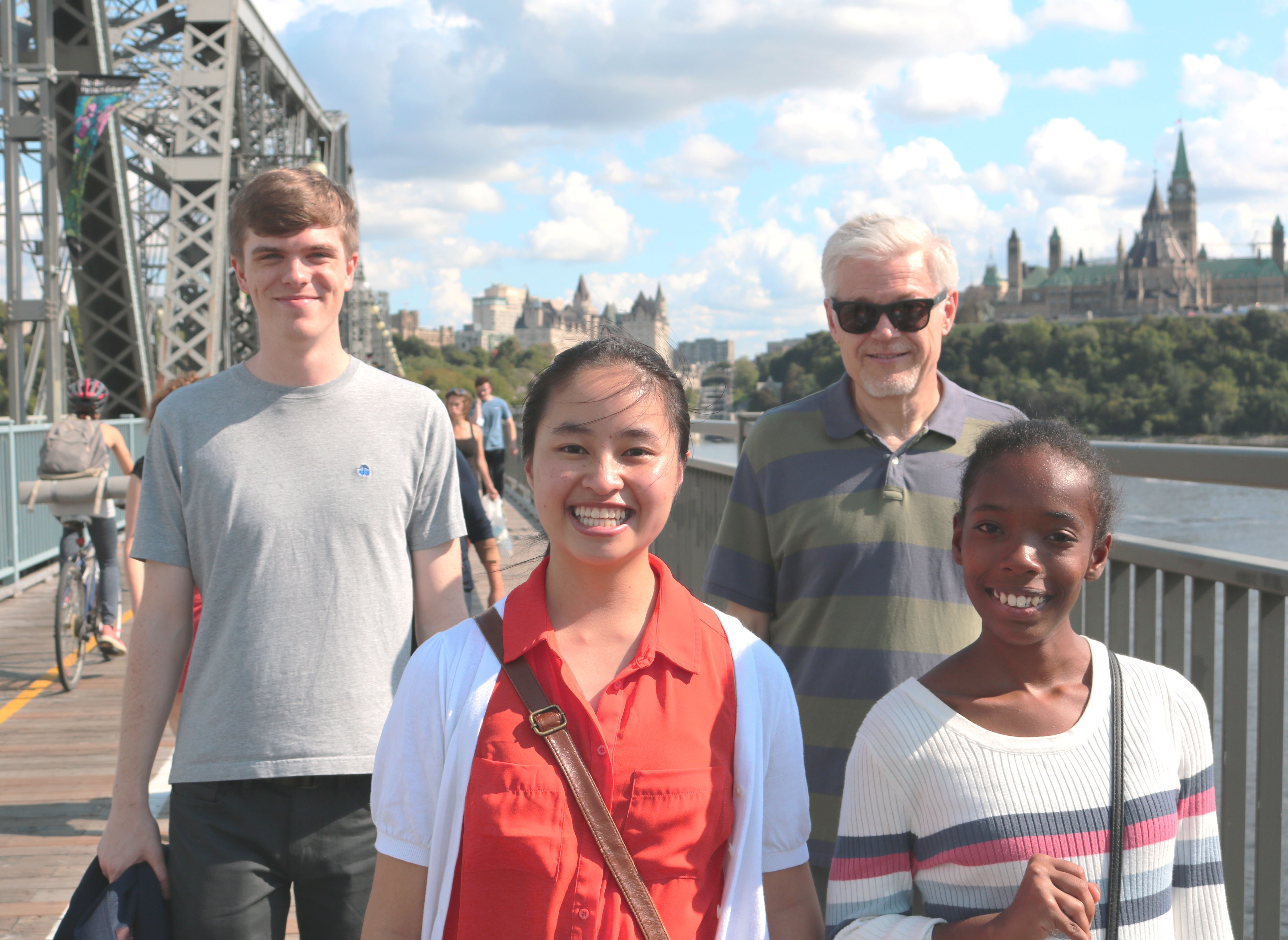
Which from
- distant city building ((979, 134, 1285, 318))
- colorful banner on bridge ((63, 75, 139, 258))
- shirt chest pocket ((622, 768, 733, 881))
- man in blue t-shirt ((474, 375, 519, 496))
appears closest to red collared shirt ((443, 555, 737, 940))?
shirt chest pocket ((622, 768, 733, 881))

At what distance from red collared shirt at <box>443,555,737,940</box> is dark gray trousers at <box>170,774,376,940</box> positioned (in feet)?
2.40

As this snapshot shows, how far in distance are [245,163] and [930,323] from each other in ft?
99.9

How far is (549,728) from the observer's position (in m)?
1.50

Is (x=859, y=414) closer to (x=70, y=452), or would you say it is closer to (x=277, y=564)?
(x=277, y=564)

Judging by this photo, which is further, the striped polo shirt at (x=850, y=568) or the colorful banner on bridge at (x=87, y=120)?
the colorful banner on bridge at (x=87, y=120)

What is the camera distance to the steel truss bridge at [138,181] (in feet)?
47.8

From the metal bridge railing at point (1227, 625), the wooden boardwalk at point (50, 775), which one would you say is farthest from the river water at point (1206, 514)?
the wooden boardwalk at point (50, 775)

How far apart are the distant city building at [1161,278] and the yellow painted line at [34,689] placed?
519ft

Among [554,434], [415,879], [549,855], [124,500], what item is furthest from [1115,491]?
[124,500]

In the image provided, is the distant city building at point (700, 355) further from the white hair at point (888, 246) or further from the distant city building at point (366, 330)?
the distant city building at point (366, 330)

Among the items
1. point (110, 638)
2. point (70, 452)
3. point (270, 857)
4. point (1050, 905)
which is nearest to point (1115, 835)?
point (1050, 905)

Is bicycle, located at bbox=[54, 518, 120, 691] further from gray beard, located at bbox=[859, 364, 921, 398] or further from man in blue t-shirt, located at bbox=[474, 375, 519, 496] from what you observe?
gray beard, located at bbox=[859, 364, 921, 398]

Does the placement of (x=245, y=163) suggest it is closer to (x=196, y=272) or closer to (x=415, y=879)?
(x=196, y=272)

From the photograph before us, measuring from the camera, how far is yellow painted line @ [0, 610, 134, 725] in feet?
22.8
